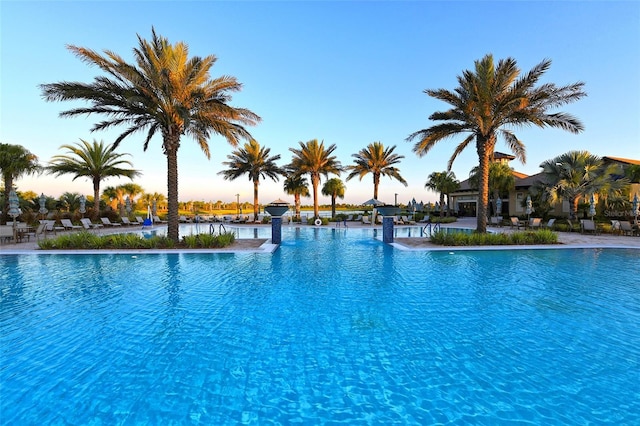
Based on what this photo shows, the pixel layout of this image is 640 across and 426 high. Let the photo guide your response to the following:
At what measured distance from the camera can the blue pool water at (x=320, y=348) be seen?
10.5 ft

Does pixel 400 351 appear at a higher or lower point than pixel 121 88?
lower

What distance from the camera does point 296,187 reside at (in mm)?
33375

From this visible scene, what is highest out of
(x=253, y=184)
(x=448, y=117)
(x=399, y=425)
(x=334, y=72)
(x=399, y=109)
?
(x=334, y=72)

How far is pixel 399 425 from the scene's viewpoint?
9.69ft

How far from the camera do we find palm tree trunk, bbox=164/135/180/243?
13.8 meters

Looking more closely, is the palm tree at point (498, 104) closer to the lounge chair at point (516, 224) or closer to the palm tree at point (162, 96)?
the lounge chair at point (516, 224)

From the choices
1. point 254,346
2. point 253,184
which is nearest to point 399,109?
point 253,184

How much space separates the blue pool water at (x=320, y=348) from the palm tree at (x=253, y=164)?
21.7 metres

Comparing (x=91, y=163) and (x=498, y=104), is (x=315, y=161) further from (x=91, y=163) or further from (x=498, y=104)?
(x=91, y=163)

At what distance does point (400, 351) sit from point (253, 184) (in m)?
27.7

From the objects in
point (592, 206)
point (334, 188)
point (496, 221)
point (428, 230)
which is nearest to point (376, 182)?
point (334, 188)

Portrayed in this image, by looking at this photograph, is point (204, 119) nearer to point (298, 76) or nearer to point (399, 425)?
point (298, 76)

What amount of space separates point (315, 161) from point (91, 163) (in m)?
21.2

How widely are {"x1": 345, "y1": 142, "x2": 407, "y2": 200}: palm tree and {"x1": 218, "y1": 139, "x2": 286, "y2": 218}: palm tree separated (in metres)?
8.16
